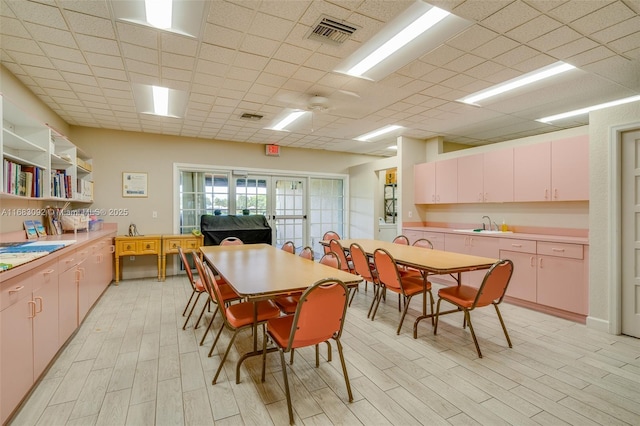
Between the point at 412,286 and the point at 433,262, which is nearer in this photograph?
the point at 433,262

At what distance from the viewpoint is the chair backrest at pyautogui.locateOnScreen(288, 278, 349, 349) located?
1.78 metres

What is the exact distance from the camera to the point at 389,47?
2691 mm

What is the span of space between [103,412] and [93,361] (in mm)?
809

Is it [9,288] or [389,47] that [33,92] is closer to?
[9,288]

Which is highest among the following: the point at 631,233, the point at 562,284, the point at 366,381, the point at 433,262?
the point at 631,233

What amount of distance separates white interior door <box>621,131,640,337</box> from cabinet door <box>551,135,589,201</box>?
23.7 inches

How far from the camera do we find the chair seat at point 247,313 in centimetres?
221

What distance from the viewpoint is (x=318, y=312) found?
1.83m

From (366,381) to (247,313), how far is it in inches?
40.2

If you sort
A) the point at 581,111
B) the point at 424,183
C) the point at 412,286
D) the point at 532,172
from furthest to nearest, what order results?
the point at 424,183 < the point at 581,111 < the point at 532,172 < the point at 412,286

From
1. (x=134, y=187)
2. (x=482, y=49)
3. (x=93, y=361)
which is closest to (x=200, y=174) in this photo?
(x=134, y=187)

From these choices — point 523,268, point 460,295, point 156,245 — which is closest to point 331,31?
point 460,295

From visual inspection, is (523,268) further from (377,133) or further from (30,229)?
(30,229)

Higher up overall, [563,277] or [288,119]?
[288,119]
